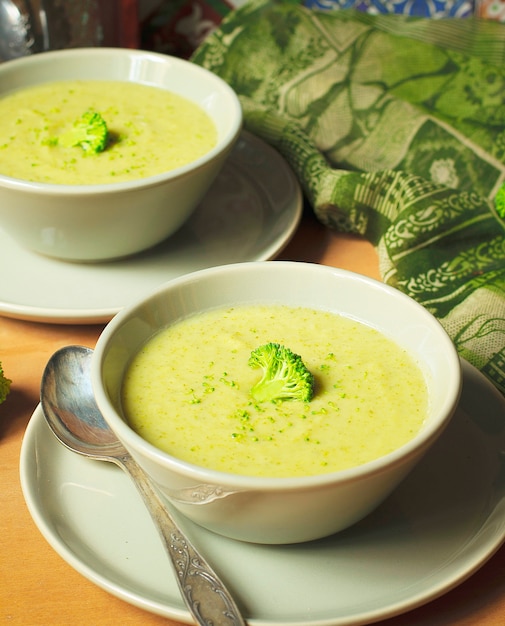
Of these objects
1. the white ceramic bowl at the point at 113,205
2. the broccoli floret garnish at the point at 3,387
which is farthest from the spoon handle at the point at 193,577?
the white ceramic bowl at the point at 113,205

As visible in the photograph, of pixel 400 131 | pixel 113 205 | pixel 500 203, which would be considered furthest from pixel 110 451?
pixel 400 131

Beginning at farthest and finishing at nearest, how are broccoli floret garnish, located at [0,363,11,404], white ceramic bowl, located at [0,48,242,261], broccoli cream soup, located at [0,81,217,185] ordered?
broccoli cream soup, located at [0,81,217,185] → white ceramic bowl, located at [0,48,242,261] → broccoli floret garnish, located at [0,363,11,404]

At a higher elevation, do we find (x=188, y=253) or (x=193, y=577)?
(x=193, y=577)

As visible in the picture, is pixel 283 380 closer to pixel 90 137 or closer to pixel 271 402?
pixel 271 402

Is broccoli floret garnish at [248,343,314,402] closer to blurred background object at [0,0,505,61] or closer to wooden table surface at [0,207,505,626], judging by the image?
wooden table surface at [0,207,505,626]

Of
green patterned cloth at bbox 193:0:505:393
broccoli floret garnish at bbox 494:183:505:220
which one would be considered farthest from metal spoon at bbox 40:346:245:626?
broccoli floret garnish at bbox 494:183:505:220

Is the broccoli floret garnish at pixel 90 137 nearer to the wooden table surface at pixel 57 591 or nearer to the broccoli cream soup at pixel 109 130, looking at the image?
the broccoli cream soup at pixel 109 130

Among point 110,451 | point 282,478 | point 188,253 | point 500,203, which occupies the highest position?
point 282,478

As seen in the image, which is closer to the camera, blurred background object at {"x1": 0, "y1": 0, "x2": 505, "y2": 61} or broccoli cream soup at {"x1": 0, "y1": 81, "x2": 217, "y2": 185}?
broccoli cream soup at {"x1": 0, "y1": 81, "x2": 217, "y2": 185}
